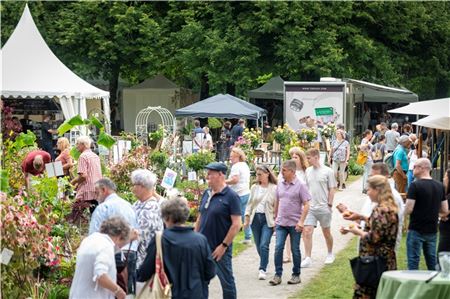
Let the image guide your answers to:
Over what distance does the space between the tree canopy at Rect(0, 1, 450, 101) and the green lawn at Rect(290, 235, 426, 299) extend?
2347 cm

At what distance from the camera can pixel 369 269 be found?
28.6 ft

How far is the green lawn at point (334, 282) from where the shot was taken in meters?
11.3

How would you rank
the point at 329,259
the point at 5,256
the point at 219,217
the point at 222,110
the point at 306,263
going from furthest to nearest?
the point at 222,110
the point at 329,259
the point at 306,263
the point at 219,217
the point at 5,256

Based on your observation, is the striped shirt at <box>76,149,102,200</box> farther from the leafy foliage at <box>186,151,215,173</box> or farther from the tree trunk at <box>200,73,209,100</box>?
the tree trunk at <box>200,73,209,100</box>

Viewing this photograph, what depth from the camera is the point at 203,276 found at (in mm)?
7789

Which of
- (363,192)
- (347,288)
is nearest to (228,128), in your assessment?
(363,192)

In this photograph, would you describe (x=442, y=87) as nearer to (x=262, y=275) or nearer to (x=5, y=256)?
(x=262, y=275)

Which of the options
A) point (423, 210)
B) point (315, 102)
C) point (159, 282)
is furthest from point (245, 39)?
point (159, 282)

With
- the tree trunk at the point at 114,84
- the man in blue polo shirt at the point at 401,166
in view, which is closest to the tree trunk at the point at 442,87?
the tree trunk at the point at 114,84

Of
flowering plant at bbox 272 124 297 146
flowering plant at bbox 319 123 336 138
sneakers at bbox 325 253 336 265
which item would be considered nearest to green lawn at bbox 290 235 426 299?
sneakers at bbox 325 253 336 265

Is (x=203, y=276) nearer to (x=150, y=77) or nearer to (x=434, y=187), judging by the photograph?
(x=434, y=187)

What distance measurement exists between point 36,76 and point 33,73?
12 centimetres

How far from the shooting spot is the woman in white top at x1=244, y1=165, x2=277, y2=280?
12.1 meters

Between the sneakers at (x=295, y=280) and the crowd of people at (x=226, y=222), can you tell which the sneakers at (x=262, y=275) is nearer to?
the crowd of people at (x=226, y=222)
